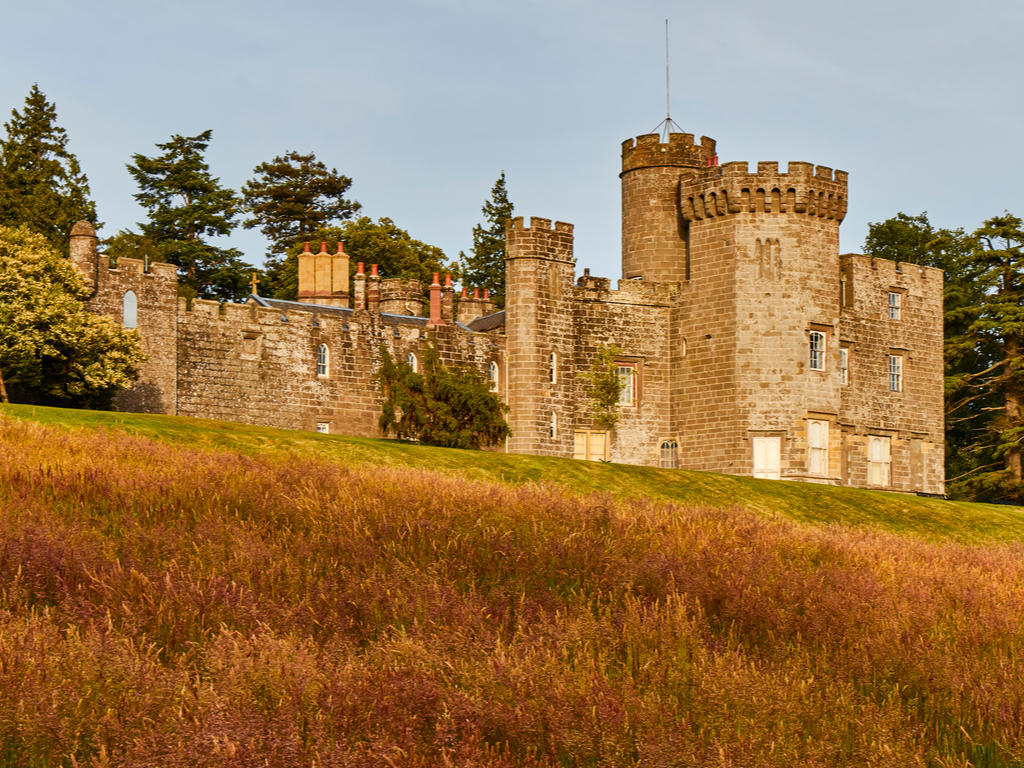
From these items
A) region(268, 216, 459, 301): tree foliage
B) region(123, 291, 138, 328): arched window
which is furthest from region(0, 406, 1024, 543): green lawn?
region(268, 216, 459, 301): tree foliage

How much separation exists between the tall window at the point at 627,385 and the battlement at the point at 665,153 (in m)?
7.81

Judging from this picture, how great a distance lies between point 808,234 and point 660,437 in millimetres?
8792

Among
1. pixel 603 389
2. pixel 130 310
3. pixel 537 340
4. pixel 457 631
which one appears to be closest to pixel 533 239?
pixel 537 340

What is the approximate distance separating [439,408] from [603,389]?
6255mm

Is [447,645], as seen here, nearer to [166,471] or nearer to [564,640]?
[564,640]

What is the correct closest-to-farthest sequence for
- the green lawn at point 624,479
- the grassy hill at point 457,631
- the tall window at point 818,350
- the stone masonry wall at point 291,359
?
the grassy hill at point 457,631 < the green lawn at point 624,479 < the stone masonry wall at point 291,359 < the tall window at point 818,350

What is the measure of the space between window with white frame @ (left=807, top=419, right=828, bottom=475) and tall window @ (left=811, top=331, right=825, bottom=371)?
1.99 metres

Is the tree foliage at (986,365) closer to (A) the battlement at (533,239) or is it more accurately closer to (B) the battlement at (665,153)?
(B) the battlement at (665,153)

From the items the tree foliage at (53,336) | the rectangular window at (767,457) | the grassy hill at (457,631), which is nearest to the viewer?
the grassy hill at (457,631)

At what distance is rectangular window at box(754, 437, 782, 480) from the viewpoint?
4294 cm

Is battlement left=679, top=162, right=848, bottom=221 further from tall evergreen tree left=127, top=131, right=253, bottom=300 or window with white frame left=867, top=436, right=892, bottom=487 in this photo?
tall evergreen tree left=127, top=131, right=253, bottom=300

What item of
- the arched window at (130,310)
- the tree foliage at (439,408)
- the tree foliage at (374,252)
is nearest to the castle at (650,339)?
the arched window at (130,310)

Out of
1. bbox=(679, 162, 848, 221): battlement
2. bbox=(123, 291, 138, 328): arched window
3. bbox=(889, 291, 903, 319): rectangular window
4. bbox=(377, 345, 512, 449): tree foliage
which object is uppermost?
bbox=(679, 162, 848, 221): battlement

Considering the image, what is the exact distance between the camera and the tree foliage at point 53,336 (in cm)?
3625
